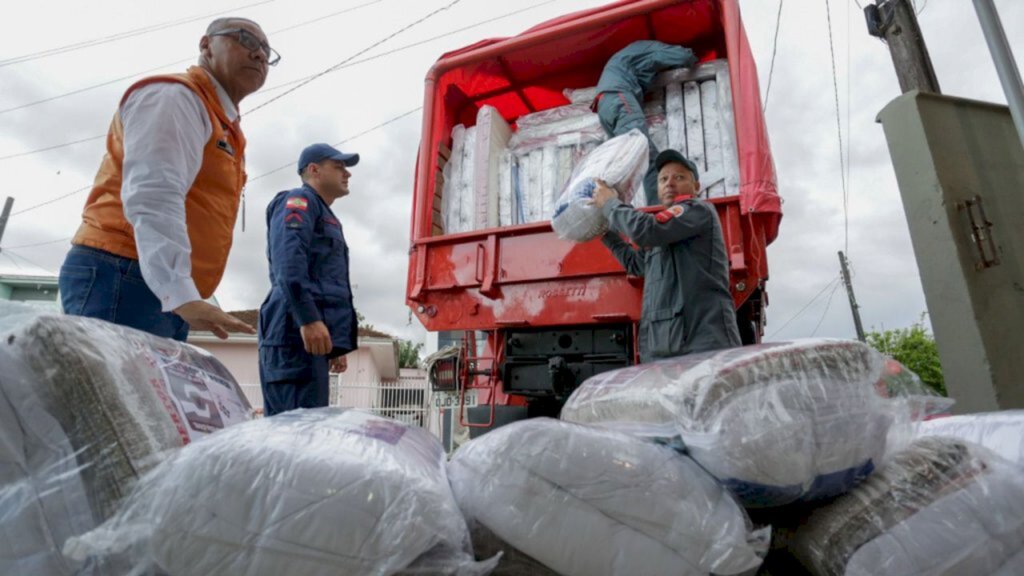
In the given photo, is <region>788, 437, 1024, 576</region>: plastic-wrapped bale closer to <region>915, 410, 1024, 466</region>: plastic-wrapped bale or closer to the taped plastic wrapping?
<region>915, 410, 1024, 466</region>: plastic-wrapped bale

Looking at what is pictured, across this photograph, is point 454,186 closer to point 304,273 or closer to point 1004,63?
point 304,273

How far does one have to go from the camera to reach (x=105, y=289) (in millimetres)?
1392

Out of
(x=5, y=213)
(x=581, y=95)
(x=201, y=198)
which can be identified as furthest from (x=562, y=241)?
(x=5, y=213)

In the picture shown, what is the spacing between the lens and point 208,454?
752 millimetres

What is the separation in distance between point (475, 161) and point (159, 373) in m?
2.59

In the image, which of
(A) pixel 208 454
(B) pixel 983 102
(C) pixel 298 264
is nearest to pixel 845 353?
(A) pixel 208 454

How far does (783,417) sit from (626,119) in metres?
2.29

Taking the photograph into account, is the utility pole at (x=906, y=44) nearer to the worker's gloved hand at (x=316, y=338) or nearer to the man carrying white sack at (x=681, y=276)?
the man carrying white sack at (x=681, y=276)

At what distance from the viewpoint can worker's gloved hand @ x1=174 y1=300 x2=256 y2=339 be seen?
1293 millimetres

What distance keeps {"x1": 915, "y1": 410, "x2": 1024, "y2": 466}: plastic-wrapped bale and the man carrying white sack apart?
78 centimetres

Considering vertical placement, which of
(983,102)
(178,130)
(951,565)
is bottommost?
(951,565)

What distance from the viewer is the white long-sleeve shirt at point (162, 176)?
4.22 ft

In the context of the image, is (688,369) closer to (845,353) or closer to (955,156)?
(845,353)

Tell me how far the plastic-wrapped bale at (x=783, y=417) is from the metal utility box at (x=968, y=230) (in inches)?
88.2
